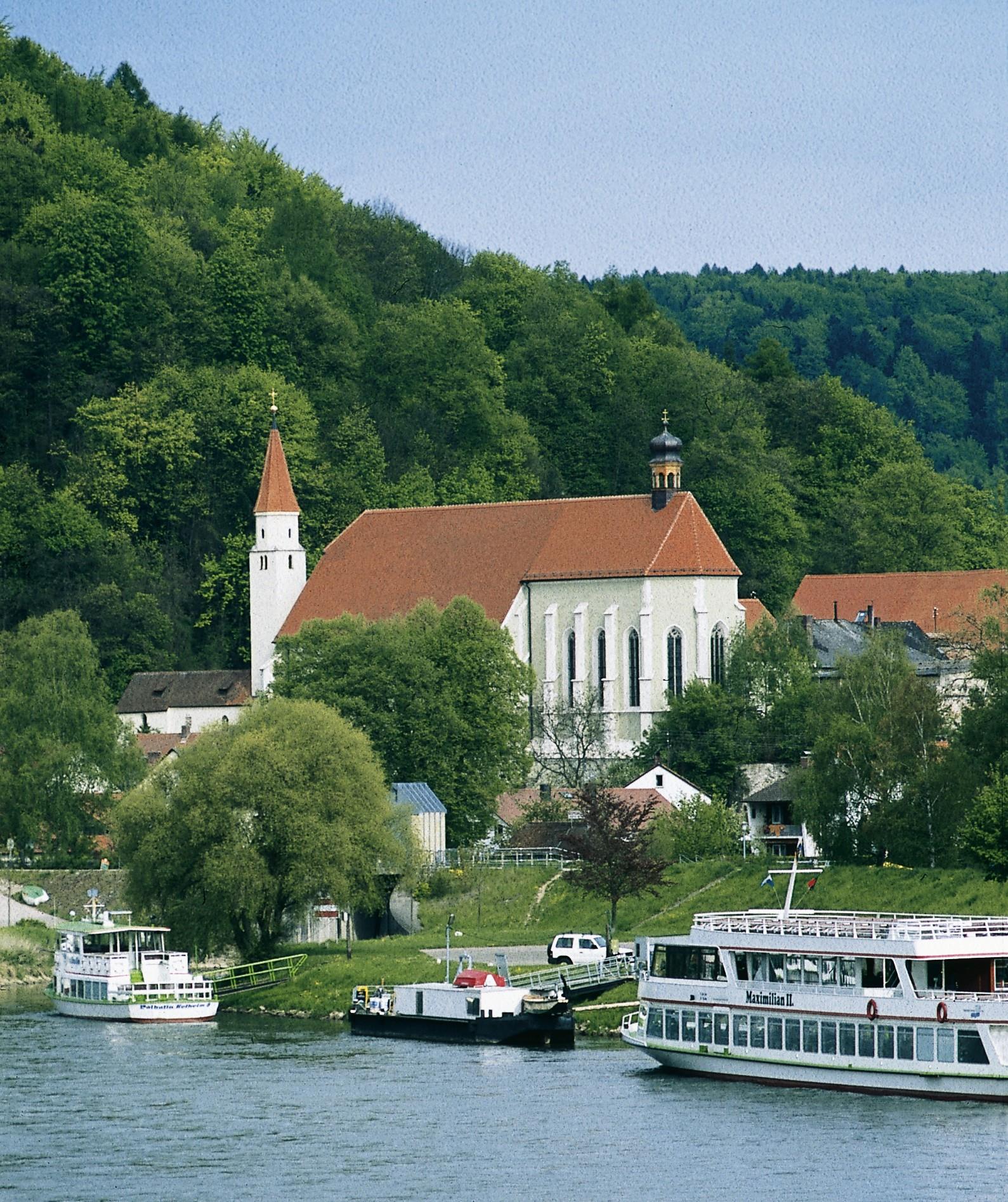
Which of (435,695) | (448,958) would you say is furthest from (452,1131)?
(435,695)

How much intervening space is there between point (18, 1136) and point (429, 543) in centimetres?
7111

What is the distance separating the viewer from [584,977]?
67812 mm

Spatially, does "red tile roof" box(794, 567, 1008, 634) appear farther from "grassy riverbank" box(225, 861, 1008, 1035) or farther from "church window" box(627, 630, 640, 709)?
"grassy riverbank" box(225, 861, 1008, 1035)

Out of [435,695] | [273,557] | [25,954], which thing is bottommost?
[25,954]

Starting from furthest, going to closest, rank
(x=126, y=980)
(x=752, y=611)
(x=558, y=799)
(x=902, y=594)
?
(x=902, y=594), (x=752, y=611), (x=558, y=799), (x=126, y=980)

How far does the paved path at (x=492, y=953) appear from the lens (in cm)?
7375

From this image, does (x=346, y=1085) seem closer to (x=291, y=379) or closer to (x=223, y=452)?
(x=223, y=452)

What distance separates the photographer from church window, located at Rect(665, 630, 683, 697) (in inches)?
4486

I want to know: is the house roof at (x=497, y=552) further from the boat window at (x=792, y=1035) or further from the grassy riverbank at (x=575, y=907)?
the boat window at (x=792, y=1035)

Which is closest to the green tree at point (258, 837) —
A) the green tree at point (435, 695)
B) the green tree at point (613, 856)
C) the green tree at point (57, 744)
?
the green tree at point (613, 856)

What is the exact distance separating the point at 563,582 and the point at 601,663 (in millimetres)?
3780

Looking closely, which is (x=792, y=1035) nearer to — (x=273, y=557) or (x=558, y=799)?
(x=558, y=799)

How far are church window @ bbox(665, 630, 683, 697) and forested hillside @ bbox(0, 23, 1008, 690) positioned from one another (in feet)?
88.0

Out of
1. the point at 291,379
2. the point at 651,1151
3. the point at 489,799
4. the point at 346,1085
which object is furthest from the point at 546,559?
the point at 651,1151
